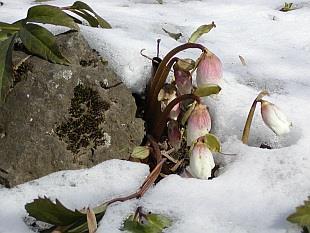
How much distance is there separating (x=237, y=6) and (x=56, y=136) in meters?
1.09

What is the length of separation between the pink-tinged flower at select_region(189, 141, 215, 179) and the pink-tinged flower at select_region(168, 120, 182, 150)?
0.53 ft

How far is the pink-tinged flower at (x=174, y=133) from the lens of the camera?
1.28 m

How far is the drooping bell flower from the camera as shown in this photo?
1282mm

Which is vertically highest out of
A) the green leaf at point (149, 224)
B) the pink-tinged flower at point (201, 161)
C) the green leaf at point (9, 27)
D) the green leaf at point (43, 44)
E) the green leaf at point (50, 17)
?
the green leaf at point (50, 17)

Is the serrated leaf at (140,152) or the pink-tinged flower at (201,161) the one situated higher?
the pink-tinged flower at (201,161)

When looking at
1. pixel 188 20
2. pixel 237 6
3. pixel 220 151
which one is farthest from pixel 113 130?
pixel 237 6

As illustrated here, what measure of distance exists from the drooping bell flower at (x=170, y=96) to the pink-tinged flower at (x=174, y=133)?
2 centimetres

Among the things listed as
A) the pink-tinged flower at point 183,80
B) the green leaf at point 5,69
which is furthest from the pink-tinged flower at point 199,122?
the green leaf at point 5,69

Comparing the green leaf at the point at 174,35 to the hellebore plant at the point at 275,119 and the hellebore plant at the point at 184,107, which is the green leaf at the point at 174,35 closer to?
the hellebore plant at the point at 184,107

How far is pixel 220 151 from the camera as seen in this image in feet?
3.86

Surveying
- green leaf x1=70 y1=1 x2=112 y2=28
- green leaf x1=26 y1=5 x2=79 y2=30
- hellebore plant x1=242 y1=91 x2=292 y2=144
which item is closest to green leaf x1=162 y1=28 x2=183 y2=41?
green leaf x1=70 y1=1 x2=112 y2=28

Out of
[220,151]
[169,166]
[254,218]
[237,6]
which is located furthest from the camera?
[237,6]

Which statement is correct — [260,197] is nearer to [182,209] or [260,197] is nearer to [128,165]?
[182,209]

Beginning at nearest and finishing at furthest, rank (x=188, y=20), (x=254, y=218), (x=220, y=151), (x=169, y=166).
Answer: (x=254, y=218)
(x=220, y=151)
(x=169, y=166)
(x=188, y=20)
